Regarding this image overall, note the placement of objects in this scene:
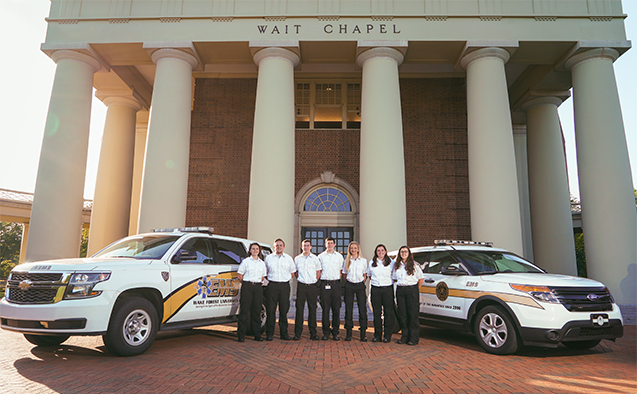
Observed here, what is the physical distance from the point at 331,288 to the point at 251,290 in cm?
144

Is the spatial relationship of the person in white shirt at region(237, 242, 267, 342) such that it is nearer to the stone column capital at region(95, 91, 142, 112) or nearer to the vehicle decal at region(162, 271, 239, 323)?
the vehicle decal at region(162, 271, 239, 323)

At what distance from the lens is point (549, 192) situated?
680 inches

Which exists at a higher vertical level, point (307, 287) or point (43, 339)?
point (307, 287)

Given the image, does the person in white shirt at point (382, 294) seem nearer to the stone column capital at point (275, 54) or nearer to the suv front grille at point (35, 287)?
the suv front grille at point (35, 287)

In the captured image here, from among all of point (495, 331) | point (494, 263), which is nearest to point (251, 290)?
point (495, 331)

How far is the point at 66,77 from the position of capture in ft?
45.6

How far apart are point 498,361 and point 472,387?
1592 mm

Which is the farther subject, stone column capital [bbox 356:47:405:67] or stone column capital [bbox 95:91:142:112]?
stone column capital [bbox 95:91:142:112]

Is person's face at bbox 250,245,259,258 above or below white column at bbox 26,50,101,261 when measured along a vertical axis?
below

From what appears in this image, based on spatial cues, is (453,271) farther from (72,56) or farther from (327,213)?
(72,56)

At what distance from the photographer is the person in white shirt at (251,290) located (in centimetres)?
731

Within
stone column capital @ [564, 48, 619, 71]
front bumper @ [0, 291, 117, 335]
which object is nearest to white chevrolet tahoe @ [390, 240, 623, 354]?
front bumper @ [0, 291, 117, 335]

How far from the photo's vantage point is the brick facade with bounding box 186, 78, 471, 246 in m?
18.0

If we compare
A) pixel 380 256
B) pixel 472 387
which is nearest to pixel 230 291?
pixel 380 256
